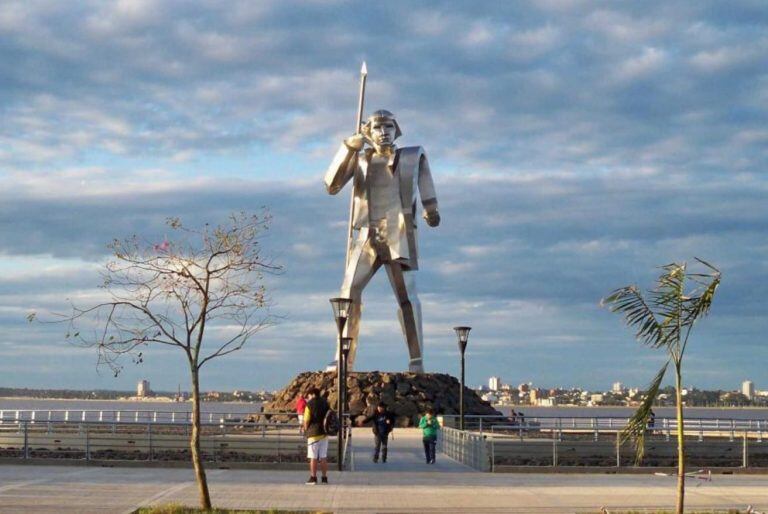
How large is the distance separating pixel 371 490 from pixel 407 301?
19.0 metres

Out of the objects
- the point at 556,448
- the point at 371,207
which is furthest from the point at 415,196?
the point at 556,448

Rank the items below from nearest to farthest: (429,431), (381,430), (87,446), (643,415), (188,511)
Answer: (643,415)
(188,511)
(87,446)
(381,430)
(429,431)

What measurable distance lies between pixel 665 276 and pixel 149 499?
7.66 meters

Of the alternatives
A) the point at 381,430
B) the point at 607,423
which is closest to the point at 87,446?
the point at 381,430

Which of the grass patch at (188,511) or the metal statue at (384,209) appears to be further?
the metal statue at (384,209)

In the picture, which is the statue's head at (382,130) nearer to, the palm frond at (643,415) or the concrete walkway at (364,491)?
the concrete walkway at (364,491)

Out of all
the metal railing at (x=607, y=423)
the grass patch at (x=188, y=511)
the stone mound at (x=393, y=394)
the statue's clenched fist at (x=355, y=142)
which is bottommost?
the grass patch at (x=188, y=511)

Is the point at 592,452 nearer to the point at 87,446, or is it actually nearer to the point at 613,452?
the point at 613,452

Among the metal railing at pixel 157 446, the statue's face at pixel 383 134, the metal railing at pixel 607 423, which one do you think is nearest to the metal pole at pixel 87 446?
the metal railing at pixel 157 446

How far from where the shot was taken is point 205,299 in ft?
47.6

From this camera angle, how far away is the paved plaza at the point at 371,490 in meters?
15.0

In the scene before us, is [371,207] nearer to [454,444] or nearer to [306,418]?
[454,444]

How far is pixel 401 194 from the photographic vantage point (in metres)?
34.6

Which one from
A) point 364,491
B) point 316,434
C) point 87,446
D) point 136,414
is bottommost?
point 364,491
